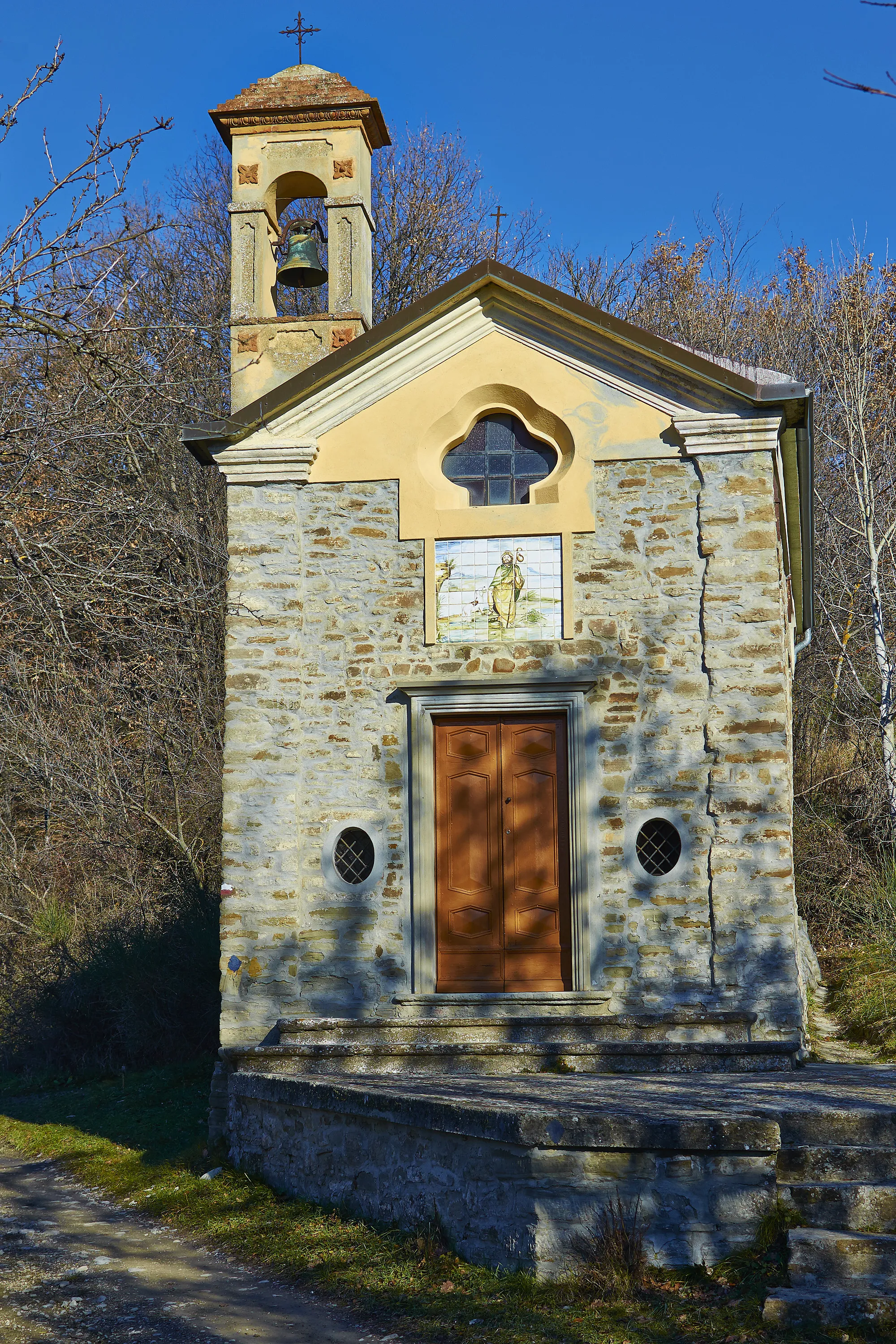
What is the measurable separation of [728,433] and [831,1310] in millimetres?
6130

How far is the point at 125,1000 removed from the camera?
14086 mm

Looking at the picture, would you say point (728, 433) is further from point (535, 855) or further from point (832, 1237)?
point (832, 1237)

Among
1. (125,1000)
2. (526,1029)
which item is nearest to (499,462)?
(526,1029)

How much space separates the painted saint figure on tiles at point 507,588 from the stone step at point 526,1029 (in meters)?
2.80

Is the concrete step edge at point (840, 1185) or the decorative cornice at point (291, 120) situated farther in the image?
the decorative cornice at point (291, 120)

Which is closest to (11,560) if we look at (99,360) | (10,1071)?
(99,360)

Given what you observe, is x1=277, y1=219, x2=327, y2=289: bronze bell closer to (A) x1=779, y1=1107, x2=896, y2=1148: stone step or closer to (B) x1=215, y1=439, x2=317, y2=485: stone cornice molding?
(B) x1=215, y1=439, x2=317, y2=485: stone cornice molding

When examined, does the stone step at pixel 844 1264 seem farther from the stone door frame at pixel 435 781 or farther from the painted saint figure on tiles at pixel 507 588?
the painted saint figure on tiles at pixel 507 588

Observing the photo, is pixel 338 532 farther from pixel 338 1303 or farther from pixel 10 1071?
pixel 10 1071

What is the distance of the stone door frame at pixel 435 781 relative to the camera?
927 centimetres

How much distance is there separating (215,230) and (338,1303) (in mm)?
22515

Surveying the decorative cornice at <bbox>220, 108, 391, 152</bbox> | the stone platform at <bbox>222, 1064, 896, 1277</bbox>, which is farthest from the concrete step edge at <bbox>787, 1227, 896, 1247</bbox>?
the decorative cornice at <bbox>220, 108, 391, 152</bbox>

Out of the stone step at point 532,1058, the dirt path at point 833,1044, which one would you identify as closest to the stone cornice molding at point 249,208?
the stone step at point 532,1058

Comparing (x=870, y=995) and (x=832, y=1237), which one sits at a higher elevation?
Answer: (x=870, y=995)
